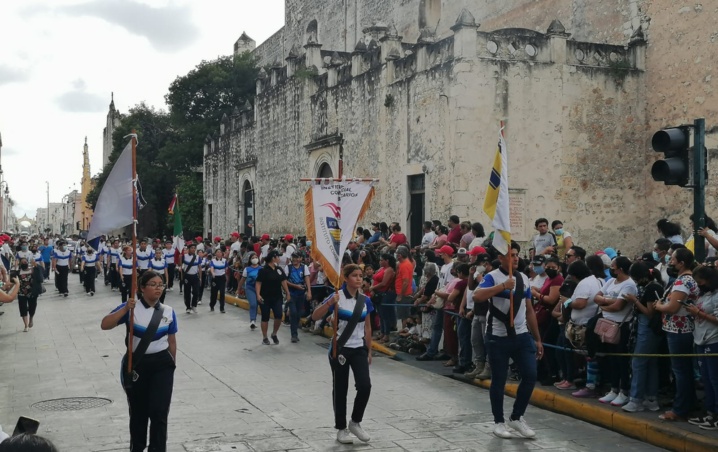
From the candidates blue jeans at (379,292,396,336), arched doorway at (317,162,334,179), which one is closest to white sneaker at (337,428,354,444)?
blue jeans at (379,292,396,336)

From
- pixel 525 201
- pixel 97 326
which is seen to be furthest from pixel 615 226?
pixel 97 326

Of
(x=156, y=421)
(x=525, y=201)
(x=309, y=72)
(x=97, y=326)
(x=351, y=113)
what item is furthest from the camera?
(x=309, y=72)

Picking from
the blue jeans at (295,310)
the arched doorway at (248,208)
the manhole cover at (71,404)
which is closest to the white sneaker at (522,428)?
the manhole cover at (71,404)

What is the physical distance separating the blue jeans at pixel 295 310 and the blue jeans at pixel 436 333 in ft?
10.2

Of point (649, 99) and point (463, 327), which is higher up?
point (649, 99)

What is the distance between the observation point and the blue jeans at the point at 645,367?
786cm

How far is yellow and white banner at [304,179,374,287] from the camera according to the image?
7875 millimetres

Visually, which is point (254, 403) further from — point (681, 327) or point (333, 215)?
point (681, 327)

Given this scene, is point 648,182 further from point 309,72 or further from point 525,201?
point 309,72

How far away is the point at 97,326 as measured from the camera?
52.3 ft

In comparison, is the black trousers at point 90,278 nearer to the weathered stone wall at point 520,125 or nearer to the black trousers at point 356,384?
the weathered stone wall at point 520,125

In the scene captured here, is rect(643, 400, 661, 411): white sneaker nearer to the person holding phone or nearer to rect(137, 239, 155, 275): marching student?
the person holding phone

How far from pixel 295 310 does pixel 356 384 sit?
7119 millimetres

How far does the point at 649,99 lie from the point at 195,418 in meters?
14.5
